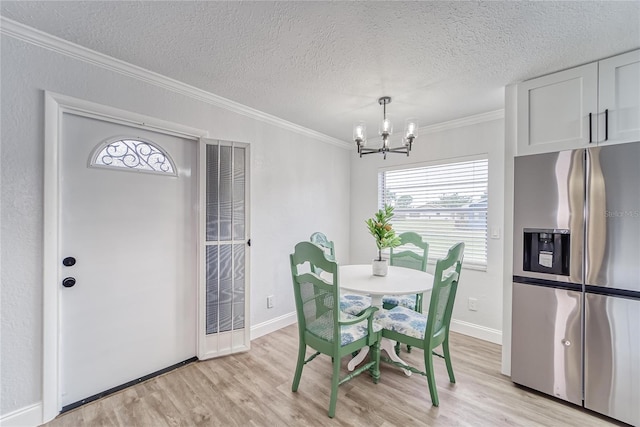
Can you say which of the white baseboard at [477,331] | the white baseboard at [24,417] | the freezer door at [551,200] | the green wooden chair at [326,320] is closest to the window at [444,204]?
the white baseboard at [477,331]

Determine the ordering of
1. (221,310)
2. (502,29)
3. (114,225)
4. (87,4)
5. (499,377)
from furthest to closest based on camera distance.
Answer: (221,310) → (499,377) → (114,225) → (502,29) → (87,4)

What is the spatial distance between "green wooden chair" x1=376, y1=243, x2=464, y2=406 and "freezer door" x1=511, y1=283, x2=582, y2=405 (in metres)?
0.58

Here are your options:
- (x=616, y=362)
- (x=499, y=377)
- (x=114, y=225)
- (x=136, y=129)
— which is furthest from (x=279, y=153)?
(x=616, y=362)

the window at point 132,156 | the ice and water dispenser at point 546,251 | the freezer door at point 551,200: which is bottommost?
the ice and water dispenser at point 546,251

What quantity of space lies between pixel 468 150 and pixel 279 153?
2.23 meters

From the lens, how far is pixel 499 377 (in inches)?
88.1

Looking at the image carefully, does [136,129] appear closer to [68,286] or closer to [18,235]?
[18,235]

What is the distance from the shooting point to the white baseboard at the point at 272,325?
2.96 m

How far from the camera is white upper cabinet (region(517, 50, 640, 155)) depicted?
1780 mm

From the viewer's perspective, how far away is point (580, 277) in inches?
74.1

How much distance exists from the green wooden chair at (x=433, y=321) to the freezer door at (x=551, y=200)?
0.62 metres

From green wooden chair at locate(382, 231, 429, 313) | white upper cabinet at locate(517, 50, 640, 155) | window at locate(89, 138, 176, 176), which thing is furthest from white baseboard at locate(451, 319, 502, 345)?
window at locate(89, 138, 176, 176)

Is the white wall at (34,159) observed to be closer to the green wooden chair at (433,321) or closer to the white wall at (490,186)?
the green wooden chair at (433,321)

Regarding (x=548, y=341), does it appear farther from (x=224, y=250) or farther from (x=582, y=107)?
(x=224, y=250)
